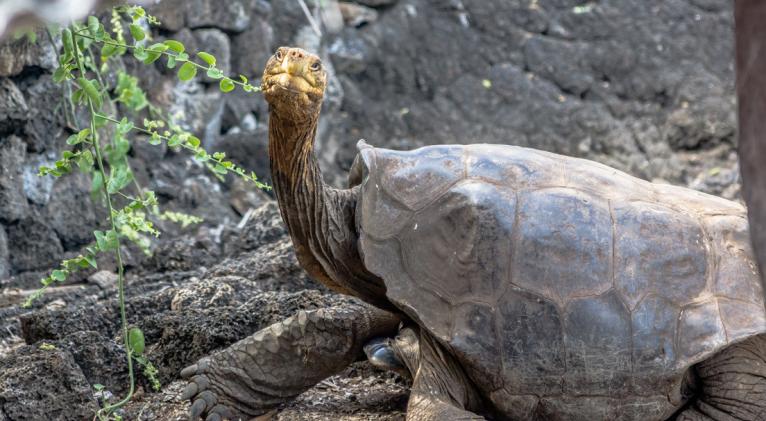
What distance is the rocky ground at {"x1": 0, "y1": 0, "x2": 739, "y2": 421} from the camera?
11.8 ft

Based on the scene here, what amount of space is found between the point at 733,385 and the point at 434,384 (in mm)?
885

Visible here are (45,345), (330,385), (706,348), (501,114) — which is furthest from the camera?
(501,114)

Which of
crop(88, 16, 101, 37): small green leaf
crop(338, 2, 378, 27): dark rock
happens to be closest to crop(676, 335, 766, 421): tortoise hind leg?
crop(88, 16, 101, 37): small green leaf

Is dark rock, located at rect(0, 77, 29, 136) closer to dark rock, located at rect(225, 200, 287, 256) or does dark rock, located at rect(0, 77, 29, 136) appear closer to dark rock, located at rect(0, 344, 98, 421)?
dark rock, located at rect(225, 200, 287, 256)

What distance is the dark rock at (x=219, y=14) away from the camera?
265 inches

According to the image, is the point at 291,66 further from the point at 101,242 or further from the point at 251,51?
the point at 251,51

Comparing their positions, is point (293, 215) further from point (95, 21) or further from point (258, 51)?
point (258, 51)

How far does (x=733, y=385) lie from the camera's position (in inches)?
119

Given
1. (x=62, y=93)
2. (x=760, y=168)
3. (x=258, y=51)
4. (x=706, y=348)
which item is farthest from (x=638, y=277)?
(x=258, y=51)

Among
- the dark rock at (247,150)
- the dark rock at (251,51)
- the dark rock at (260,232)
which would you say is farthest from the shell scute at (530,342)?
the dark rock at (251,51)

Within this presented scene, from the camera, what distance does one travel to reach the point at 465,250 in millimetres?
2971

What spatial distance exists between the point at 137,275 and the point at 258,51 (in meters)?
2.71

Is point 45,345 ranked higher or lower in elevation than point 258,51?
higher

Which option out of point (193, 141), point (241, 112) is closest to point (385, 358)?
point (193, 141)
